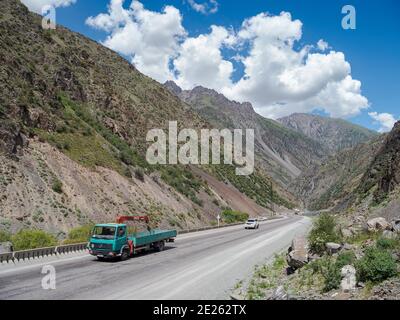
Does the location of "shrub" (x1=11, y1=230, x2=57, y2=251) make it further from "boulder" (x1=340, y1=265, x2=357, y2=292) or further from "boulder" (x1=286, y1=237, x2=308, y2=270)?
"boulder" (x1=340, y1=265, x2=357, y2=292)

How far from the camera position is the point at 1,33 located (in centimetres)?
4600

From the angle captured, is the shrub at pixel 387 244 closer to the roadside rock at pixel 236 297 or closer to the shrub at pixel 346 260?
the shrub at pixel 346 260

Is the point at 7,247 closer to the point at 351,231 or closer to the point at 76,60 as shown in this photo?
the point at 351,231

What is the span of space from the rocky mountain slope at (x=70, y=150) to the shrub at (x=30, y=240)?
4.73 metres

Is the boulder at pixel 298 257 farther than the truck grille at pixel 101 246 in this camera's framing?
No

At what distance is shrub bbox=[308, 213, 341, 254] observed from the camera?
16.8 meters

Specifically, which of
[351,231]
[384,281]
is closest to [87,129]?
[351,231]

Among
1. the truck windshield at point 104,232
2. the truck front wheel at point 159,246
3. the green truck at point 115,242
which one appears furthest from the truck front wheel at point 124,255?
the truck front wheel at point 159,246

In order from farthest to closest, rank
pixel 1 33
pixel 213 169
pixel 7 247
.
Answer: pixel 213 169 < pixel 1 33 < pixel 7 247

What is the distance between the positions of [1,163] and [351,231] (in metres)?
25.6

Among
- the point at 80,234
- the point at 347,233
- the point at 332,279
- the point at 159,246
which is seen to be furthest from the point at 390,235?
the point at 80,234

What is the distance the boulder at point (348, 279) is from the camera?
1050 centimetres

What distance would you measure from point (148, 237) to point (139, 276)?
7.63 meters

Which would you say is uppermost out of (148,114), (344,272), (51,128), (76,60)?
(76,60)
